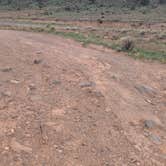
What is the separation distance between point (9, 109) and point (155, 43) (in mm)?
15079

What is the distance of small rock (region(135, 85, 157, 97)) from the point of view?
986cm

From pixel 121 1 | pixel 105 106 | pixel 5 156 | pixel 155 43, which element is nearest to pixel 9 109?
pixel 5 156

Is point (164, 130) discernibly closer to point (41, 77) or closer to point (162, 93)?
point (162, 93)

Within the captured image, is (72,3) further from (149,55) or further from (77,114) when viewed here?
(77,114)

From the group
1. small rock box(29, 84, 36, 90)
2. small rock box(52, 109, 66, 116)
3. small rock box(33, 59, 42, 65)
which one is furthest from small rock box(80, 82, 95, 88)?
small rock box(33, 59, 42, 65)

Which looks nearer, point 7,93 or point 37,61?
point 7,93

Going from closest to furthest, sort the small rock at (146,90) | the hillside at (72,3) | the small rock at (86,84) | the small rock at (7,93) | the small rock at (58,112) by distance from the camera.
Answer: the small rock at (58,112), the small rock at (7,93), the small rock at (86,84), the small rock at (146,90), the hillside at (72,3)

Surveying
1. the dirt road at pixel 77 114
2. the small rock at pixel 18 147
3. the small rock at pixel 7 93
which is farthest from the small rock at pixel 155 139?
the small rock at pixel 7 93

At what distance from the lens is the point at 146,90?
10031mm

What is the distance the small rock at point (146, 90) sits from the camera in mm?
9859

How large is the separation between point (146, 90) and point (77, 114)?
3.24 m

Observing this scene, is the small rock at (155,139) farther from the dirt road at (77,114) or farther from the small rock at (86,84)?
the small rock at (86,84)

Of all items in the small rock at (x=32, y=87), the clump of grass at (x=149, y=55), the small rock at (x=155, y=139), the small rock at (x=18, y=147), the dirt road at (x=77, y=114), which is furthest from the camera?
the clump of grass at (x=149, y=55)

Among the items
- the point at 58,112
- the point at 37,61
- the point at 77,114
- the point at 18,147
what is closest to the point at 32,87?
the point at 58,112
